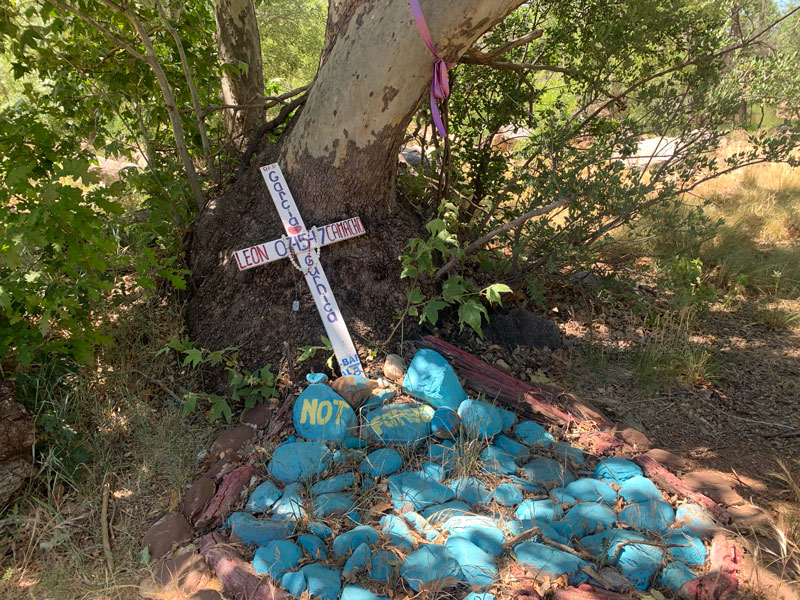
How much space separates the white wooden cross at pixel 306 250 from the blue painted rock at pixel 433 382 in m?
0.30

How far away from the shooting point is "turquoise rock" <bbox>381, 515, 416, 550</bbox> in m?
2.05

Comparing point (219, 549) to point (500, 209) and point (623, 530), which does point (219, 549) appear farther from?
point (500, 209)

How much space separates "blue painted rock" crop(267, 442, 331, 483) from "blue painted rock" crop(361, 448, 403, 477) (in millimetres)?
168

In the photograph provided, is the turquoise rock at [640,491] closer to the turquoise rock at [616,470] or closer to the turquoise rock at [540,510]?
the turquoise rock at [616,470]

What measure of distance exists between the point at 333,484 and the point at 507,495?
708 mm

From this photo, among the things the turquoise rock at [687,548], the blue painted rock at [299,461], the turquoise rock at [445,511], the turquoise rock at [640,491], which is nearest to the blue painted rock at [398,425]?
the blue painted rock at [299,461]

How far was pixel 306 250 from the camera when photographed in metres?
3.05

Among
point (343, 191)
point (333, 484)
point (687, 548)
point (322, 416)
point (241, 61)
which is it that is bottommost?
point (687, 548)

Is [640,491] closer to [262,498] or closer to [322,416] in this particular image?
[322,416]

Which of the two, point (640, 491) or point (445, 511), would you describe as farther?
point (640, 491)

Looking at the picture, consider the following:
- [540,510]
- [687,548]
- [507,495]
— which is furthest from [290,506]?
[687,548]

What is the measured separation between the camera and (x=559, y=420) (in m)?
2.83

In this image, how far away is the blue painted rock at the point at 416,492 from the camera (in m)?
2.25

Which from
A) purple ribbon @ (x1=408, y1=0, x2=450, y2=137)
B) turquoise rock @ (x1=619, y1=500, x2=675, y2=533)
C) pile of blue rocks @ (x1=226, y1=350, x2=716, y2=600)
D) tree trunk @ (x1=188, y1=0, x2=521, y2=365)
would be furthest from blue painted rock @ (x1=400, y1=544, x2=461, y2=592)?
purple ribbon @ (x1=408, y1=0, x2=450, y2=137)
